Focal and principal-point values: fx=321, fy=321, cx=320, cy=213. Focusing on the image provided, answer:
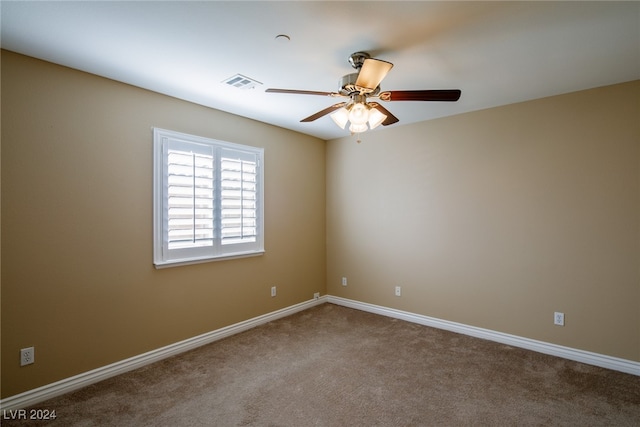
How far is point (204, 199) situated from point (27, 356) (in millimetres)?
1777

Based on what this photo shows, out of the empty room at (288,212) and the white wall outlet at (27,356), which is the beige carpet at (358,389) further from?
the white wall outlet at (27,356)

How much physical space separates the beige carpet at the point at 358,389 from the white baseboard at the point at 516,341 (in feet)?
0.31

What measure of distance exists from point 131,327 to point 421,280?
3130mm

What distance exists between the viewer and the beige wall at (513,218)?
111 inches

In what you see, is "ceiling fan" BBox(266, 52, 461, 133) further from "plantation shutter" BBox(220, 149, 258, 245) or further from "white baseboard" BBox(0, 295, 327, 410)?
"white baseboard" BBox(0, 295, 327, 410)

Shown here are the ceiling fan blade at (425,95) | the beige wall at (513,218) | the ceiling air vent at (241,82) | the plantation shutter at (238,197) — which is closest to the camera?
the ceiling fan blade at (425,95)

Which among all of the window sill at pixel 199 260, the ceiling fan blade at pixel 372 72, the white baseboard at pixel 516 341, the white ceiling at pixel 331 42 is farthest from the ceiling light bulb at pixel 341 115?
the white baseboard at pixel 516 341

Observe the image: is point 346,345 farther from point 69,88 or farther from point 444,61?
point 69,88

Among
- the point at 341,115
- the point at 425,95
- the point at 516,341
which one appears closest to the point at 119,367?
the point at 341,115

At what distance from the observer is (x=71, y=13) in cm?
182

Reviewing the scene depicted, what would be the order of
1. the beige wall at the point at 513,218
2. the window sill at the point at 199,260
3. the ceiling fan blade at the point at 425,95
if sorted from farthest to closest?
the window sill at the point at 199,260 → the beige wall at the point at 513,218 → the ceiling fan blade at the point at 425,95

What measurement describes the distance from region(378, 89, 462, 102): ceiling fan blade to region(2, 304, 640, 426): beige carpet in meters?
2.12

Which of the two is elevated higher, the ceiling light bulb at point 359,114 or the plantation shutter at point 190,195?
the ceiling light bulb at point 359,114

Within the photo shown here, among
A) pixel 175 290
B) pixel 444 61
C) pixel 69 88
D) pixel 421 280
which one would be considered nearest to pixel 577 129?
pixel 444 61
